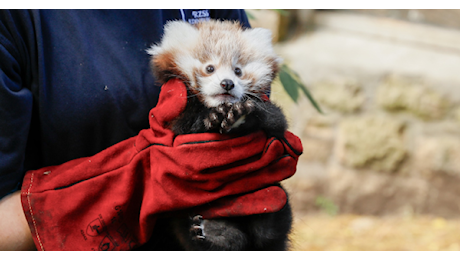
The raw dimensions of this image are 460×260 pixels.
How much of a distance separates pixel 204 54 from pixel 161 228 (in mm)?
659

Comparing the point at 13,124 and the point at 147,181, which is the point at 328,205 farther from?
the point at 13,124

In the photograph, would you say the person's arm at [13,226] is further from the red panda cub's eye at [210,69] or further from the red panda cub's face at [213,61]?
the red panda cub's eye at [210,69]

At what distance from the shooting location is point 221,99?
1.14m

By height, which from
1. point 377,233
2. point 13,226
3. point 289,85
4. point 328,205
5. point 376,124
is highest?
point 289,85

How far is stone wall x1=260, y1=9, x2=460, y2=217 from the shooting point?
113 inches

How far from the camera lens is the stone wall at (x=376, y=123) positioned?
9.39 ft

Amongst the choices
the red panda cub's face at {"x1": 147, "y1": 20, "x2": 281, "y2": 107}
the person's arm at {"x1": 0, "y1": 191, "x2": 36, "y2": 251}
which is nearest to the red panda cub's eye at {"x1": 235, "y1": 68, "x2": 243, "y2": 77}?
the red panda cub's face at {"x1": 147, "y1": 20, "x2": 281, "y2": 107}

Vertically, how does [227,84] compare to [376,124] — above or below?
above

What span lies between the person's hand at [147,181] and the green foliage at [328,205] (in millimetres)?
2145

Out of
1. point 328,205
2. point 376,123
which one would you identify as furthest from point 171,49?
point 328,205

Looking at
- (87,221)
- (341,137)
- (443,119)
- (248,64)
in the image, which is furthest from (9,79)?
(443,119)

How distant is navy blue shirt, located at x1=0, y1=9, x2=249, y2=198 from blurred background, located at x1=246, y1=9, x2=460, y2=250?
5.46 ft

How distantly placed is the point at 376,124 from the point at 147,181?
2371 mm

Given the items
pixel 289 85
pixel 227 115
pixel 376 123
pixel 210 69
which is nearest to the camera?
pixel 227 115
